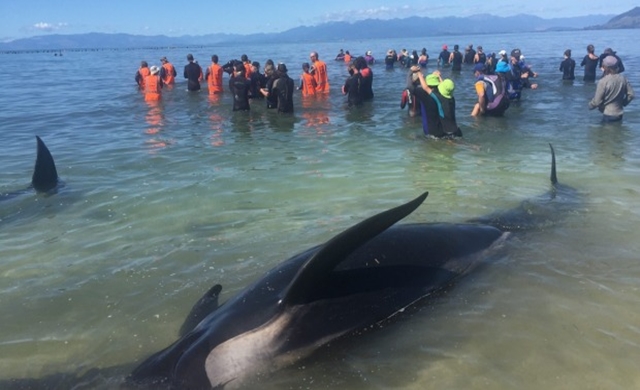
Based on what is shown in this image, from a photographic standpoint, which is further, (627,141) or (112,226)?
(627,141)

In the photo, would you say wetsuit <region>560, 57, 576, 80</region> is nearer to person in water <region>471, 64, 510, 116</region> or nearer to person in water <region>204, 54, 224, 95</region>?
person in water <region>471, 64, 510, 116</region>

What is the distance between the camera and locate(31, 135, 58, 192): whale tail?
9688 mm

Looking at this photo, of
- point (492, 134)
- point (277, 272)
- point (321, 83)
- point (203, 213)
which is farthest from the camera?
point (321, 83)

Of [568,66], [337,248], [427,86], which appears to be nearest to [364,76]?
[427,86]

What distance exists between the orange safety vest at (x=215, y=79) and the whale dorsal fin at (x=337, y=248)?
21517mm

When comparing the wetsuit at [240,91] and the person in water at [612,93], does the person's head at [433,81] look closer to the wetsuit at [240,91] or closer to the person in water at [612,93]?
the person in water at [612,93]

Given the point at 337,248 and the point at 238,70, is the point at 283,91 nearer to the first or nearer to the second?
the point at 238,70

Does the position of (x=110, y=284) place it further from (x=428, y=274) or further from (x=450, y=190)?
(x=450, y=190)

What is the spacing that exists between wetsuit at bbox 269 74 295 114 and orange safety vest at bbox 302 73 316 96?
4319 millimetres

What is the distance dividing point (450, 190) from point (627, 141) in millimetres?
6353

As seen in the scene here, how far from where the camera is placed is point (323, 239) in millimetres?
6977

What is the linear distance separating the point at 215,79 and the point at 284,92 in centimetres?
739

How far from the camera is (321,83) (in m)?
23.1

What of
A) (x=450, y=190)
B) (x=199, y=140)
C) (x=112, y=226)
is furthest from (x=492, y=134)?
(x=112, y=226)
